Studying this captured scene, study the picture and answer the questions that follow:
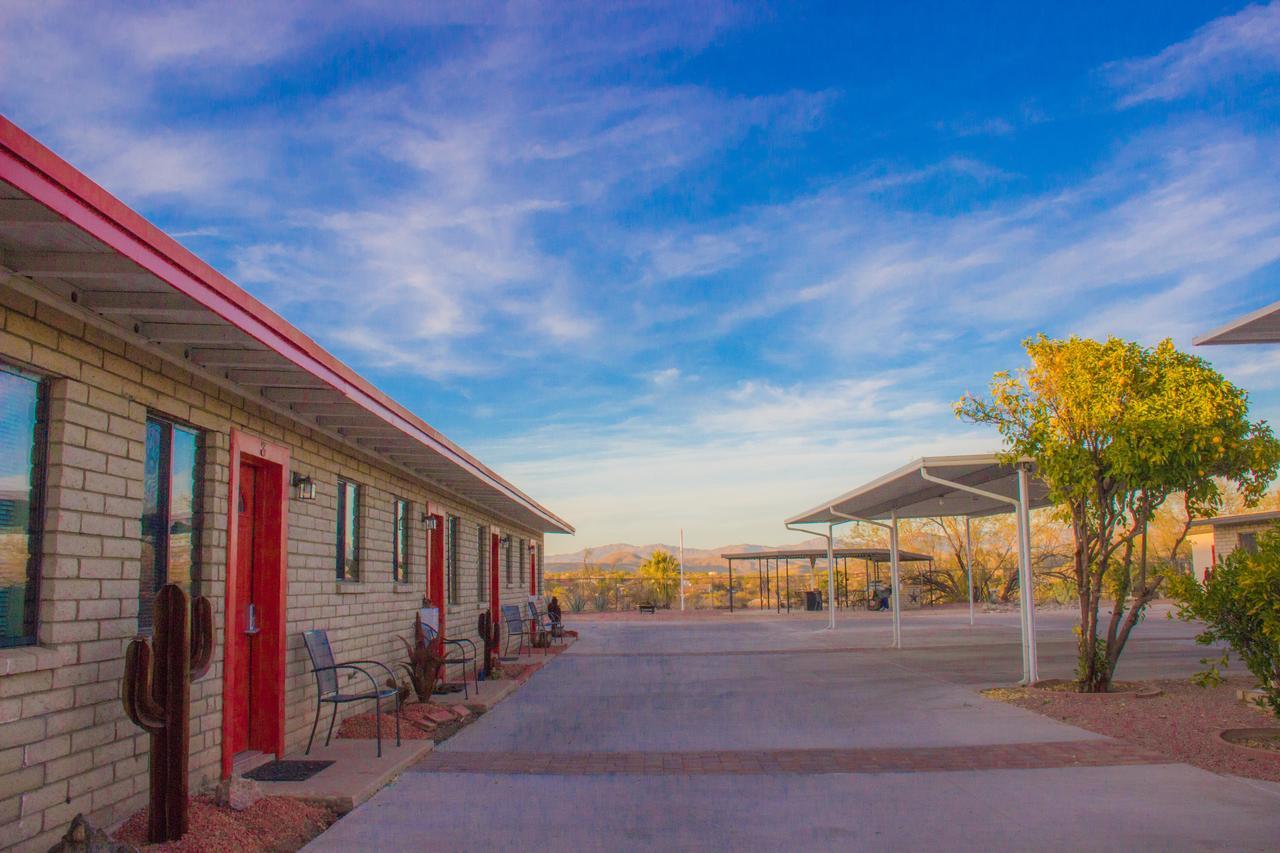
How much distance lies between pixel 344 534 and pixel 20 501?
4.94 metres

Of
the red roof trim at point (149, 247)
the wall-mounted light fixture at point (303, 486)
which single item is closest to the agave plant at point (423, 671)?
the wall-mounted light fixture at point (303, 486)

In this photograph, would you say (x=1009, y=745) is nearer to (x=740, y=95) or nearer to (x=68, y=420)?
(x=68, y=420)

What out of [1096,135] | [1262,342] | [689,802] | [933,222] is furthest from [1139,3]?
[689,802]

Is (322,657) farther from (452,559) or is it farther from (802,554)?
(802,554)

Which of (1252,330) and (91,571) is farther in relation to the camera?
(1252,330)

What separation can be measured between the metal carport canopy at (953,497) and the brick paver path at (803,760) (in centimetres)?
392

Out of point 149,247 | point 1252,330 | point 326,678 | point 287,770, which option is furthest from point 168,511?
point 1252,330

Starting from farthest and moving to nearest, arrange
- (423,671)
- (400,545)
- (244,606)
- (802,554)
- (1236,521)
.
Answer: (802,554) < (1236,521) < (400,545) < (423,671) < (244,606)

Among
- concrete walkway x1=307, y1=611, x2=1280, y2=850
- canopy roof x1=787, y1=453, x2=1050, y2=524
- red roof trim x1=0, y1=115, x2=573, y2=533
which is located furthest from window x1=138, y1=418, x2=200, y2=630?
canopy roof x1=787, y1=453, x2=1050, y2=524

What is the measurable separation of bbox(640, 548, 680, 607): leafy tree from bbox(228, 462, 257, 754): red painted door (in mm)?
30888

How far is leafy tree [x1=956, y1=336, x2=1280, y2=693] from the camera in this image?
973 centimetres

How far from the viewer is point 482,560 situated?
17062mm

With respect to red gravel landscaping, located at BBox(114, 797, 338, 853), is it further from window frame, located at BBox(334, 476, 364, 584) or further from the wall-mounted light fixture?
window frame, located at BBox(334, 476, 364, 584)

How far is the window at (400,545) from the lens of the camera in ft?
35.9
